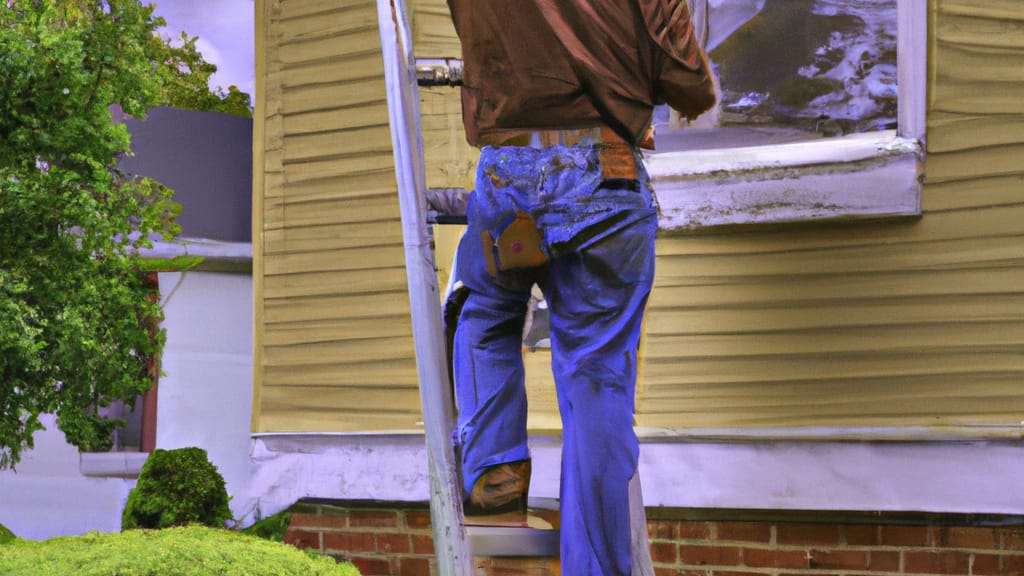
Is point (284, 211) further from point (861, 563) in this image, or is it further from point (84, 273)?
point (861, 563)

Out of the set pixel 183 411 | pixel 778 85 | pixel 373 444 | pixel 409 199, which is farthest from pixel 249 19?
pixel 409 199

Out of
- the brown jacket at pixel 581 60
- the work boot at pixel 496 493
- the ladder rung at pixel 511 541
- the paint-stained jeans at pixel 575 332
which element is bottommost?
the ladder rung at pixel 511 541

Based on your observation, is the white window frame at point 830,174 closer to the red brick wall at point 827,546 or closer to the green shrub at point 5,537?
the red brick wall at point 827,546

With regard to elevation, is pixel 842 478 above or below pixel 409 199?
below

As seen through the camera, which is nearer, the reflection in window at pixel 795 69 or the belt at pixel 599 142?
the belt at pixel 599 142

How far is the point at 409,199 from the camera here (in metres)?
3.00

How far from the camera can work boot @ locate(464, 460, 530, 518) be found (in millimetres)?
2969

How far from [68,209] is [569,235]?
2.73 metres

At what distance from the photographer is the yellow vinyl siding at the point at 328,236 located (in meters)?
4.77

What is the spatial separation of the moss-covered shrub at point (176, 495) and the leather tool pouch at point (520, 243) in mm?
2848

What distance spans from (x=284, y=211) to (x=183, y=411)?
2616 millimetres

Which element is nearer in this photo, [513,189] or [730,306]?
[513,189]

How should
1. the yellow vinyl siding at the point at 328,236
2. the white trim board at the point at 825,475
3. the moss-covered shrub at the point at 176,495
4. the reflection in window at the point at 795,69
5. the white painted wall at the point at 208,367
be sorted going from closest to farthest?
the white trim board at the point at 825,475 → the reflection in window at the point at 795,69 → the yellow vinyl siding at the point at 328,236 → the moss-covered shrub at the point at 176,495 → the white painted wall at the point at 208,367

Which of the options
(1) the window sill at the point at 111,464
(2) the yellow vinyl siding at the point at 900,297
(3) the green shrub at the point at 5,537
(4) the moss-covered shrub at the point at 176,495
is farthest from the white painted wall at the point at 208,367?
(2) the yellow vinyl siding at the point at 900,297
